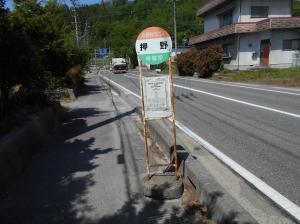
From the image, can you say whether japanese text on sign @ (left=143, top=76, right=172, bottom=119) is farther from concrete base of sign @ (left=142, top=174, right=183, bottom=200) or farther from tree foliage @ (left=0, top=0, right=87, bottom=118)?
tree foliage @ (left=0, top=0, right=87, bottom=118)

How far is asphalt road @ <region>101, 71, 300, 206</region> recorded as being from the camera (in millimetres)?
5242

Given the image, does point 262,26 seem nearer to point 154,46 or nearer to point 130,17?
point 130,17

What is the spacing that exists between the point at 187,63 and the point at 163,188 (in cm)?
3236

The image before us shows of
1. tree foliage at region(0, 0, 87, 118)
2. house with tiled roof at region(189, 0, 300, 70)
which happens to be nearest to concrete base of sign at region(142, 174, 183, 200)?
tree foliage at region(0, 0, 87, 118)

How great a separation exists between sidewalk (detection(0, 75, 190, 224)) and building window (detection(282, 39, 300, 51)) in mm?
27952

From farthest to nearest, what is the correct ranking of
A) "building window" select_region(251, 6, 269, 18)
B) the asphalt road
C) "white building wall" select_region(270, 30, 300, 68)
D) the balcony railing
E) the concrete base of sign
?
"building window" select_region(251, 6, 269, 18)
"white building wall" select_region(270, 30, 300, 68)
the balcony railing
the asphalt road
the concrete base of sign

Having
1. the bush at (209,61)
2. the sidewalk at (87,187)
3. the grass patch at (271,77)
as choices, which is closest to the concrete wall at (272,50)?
the bush at (209,61)

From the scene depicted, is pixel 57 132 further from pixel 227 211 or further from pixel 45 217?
pixel 227 211

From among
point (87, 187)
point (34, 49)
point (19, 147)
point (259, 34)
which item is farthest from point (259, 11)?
point (87, 187)

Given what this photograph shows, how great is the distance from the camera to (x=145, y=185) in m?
4.88

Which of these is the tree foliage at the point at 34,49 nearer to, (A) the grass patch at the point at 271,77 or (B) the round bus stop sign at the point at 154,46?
(B) the round bus stop sign at the point at 154,46

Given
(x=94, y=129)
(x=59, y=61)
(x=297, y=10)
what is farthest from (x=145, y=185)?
(x=297, y=10)

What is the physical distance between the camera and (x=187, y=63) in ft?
119

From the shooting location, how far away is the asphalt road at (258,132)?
524 cm
